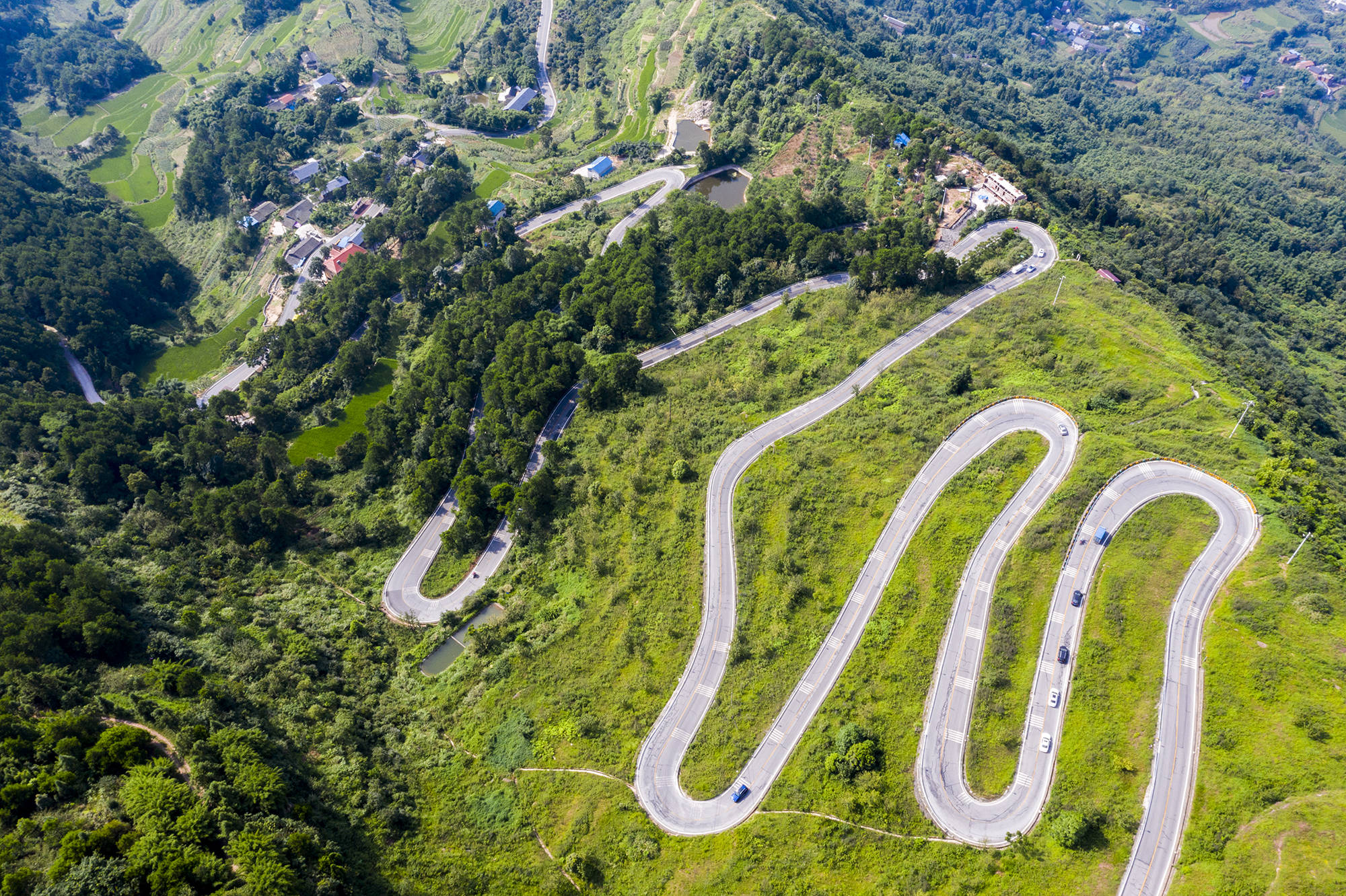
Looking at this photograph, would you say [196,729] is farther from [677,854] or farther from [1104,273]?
[1104,273]

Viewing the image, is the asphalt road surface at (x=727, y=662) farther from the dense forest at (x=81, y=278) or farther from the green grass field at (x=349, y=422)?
→ the dense forest at (x=81, y=278)

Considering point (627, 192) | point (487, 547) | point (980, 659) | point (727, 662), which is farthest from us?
point (627, 192)

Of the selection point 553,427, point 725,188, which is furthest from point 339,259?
point 725,188

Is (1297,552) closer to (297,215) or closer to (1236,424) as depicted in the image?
(1236,424)

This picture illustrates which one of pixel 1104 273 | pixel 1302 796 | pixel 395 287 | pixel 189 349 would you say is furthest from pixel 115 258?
pixel 1302 796

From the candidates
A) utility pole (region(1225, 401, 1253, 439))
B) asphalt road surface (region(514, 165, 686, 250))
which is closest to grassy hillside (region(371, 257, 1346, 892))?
utility pole (region(1225, 401, 1253, 439))

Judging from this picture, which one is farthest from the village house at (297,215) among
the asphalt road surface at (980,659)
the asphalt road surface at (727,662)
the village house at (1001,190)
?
the village house at (1001,190)
